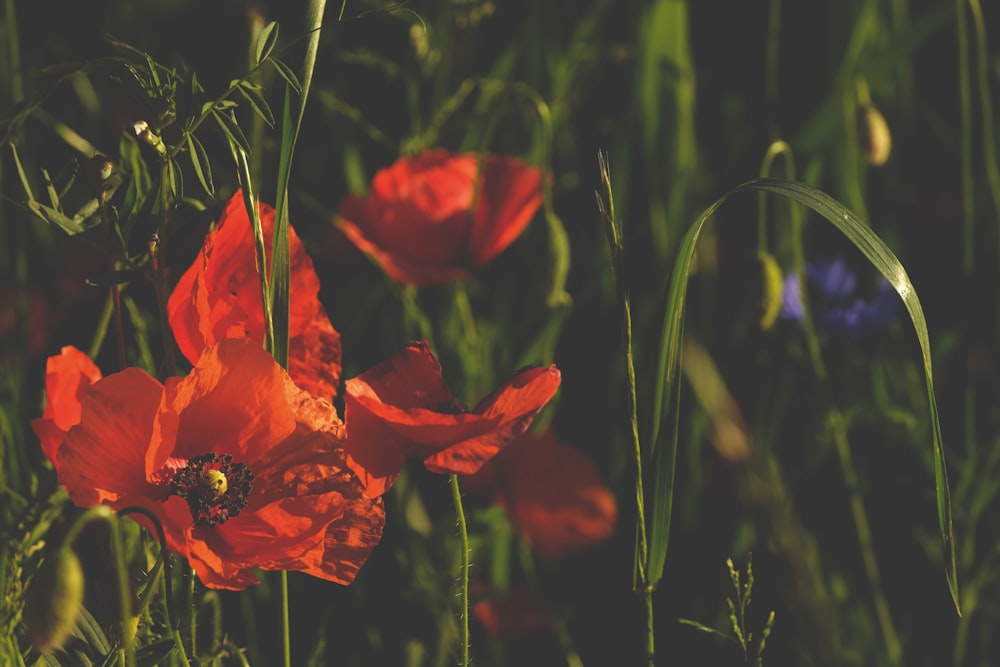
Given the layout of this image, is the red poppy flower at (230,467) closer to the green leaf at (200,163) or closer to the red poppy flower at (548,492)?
the green leaf at (200,163)

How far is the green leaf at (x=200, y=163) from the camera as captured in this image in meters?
0.62

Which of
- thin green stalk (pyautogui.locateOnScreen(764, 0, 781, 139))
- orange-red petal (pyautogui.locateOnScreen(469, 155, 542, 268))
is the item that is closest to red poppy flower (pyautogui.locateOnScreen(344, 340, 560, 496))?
orange-red petal (pyautogui.locateOnScreen(469, 155, 542, 268))

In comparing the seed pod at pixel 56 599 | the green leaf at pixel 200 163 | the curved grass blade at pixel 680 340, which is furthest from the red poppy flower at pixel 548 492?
the seed pod at pixel 56 599

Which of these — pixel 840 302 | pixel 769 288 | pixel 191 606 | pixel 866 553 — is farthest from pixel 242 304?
pixel 840 302

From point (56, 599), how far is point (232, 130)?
0.95ft

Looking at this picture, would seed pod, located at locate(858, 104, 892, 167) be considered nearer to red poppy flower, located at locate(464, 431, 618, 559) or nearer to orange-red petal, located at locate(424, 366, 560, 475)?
red poppy flower, located at locate(464, 431, 618, 559)

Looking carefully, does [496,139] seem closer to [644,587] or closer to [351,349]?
[351,349]

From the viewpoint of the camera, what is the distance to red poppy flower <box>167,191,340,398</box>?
0.64 meters

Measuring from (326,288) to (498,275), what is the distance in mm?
224

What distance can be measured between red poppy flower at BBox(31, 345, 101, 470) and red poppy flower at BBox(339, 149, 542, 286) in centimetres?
45

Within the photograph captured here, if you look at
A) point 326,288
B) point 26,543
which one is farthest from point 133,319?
point 326,288

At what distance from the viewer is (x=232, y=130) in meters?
0.66

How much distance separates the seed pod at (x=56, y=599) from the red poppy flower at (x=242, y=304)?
17 cm

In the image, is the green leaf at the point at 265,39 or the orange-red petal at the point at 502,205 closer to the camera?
the green leaf at the point at 265,39
